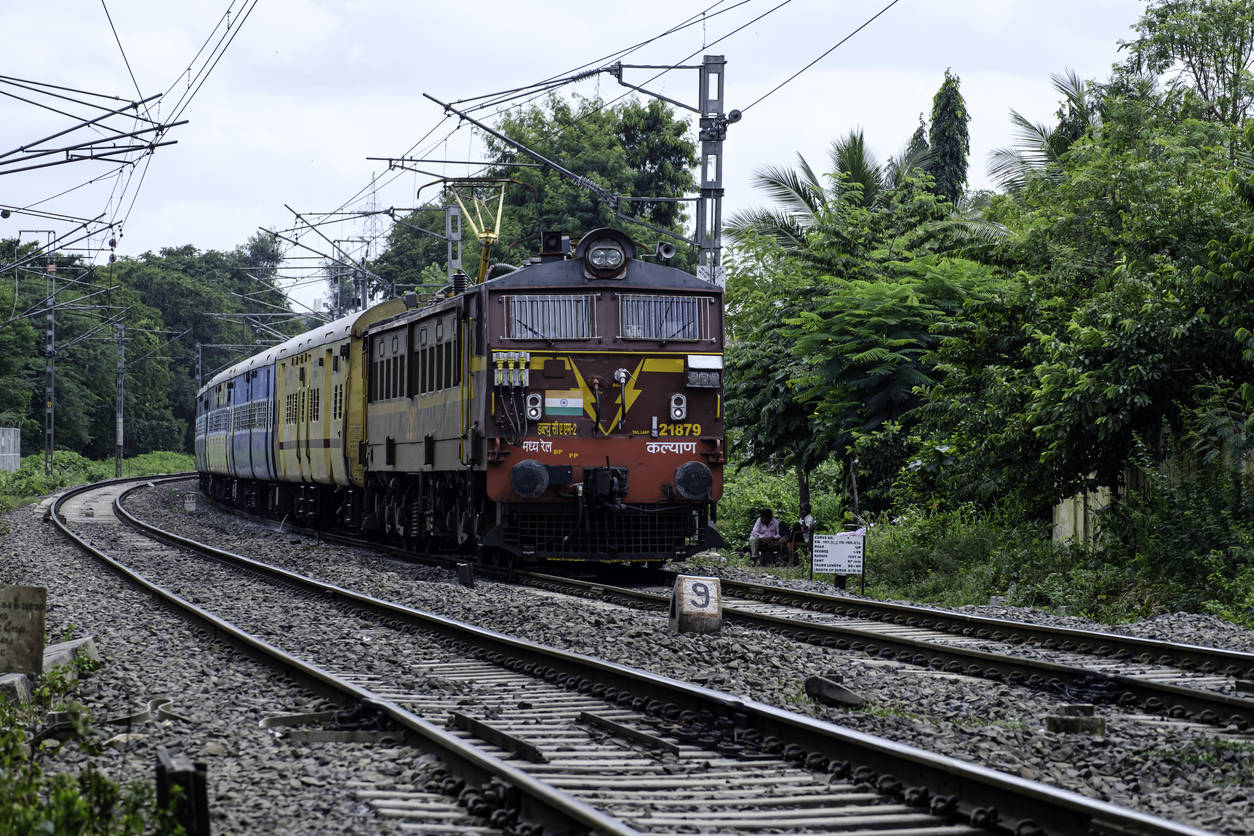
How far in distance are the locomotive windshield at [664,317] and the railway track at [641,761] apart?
22.4 ft

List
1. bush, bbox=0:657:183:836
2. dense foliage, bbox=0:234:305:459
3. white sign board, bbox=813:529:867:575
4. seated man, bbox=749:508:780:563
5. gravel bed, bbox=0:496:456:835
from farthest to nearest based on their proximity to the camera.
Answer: dense foliage, bbox=0:234:305:459
seated man, bbox=749:508:780:563
white sign board, bbox=813:529:867:575
gravel bed, bbox=0:496:456:835
bush, bbox=0:657:183:836

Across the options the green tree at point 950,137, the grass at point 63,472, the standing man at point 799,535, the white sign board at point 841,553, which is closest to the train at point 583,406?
the white sign board at point 841,553

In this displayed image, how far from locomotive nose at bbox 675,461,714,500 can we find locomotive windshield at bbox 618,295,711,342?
1475 mm

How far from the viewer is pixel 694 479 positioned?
53.3ft

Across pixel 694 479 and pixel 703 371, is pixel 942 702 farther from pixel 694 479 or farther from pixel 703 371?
pixel 703 371

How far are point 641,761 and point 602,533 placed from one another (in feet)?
34.0

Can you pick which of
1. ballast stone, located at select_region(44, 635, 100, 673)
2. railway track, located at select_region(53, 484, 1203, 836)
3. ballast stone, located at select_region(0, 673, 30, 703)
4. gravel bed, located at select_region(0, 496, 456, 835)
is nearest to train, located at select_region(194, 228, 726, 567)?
gravel bed, located at select_region(0, 496, 456, 835)

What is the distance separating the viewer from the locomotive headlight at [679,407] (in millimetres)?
16500

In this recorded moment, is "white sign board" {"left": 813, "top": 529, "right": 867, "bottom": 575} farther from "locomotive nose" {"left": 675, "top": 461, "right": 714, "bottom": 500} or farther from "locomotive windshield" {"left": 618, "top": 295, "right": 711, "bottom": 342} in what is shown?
"locomotive windshield" {"left": 618, "top": 295, "right": 711, "bottom": 342}

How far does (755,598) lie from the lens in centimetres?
1484

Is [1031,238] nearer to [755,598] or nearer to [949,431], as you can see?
[949,431]

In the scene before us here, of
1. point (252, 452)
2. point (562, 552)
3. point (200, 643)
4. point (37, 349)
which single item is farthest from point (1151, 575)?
point (37, 349)

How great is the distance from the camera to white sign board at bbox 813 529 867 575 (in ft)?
50.7

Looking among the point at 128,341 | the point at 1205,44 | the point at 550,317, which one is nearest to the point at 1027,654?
the point at 550,317
